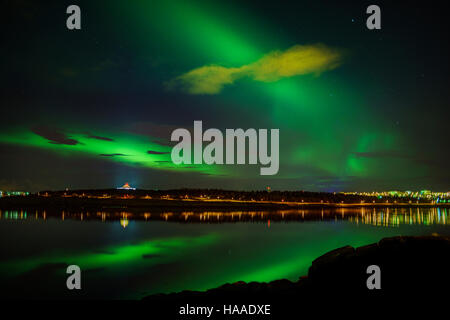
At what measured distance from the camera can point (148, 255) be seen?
19406 millimetres

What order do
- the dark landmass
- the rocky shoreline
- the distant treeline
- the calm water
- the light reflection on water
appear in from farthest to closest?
the distant treeline < the light reflection on water < the calm water < the rocky shoreline < the dark landmass

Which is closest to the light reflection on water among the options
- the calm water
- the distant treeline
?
the calm water

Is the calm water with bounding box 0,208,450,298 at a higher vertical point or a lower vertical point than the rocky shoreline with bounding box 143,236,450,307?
lower

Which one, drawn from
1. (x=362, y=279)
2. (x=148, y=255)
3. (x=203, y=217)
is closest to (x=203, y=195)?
(x=203, y=217)

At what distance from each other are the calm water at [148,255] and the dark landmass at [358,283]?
415 cm

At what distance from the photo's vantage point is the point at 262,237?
1041 inches

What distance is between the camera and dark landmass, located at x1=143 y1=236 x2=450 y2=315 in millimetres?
8477

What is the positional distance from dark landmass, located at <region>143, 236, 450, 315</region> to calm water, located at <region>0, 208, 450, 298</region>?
415 cm

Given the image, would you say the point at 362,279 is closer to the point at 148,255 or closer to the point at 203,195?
the point at 148,255

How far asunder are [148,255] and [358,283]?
13.6 metres

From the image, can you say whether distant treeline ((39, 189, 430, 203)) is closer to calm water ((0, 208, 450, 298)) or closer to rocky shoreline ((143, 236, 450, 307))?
calm water ((0, 208, 450, 298))
